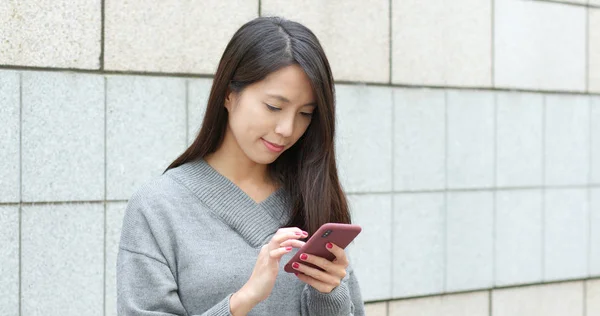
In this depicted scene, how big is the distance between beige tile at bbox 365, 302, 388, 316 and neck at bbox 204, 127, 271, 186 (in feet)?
10.3

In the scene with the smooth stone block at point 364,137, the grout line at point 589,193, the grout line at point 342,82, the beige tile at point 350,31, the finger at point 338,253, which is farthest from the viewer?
the grout line at point 589,193

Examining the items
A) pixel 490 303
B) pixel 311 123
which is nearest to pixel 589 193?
pixel 490 303

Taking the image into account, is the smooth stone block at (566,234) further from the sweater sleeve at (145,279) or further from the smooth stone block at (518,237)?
the sweater sleeve at (145,279)

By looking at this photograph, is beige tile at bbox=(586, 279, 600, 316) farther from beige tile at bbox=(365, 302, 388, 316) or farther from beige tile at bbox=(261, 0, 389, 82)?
beige tile at bbox=(261, 0, 389, 82)

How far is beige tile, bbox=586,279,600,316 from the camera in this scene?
7.39 m

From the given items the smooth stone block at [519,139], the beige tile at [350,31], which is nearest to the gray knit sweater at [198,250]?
the beige tile at [350,31]

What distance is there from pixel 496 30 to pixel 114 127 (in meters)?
2.98

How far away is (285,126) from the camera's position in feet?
9.31

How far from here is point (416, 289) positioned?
6.31 m

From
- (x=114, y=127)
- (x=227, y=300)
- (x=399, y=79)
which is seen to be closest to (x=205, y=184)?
(x=227, y=300)

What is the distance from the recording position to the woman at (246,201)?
275 cm

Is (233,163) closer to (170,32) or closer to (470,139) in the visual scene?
(170,32)

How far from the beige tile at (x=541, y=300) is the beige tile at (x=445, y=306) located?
0.13 m

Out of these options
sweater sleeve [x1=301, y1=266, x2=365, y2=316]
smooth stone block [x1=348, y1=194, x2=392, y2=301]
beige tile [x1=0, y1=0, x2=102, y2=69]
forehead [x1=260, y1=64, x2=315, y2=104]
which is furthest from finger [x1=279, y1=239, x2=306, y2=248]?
smooth stone block [x1=348, y1=194, x2=392, y2=301]
